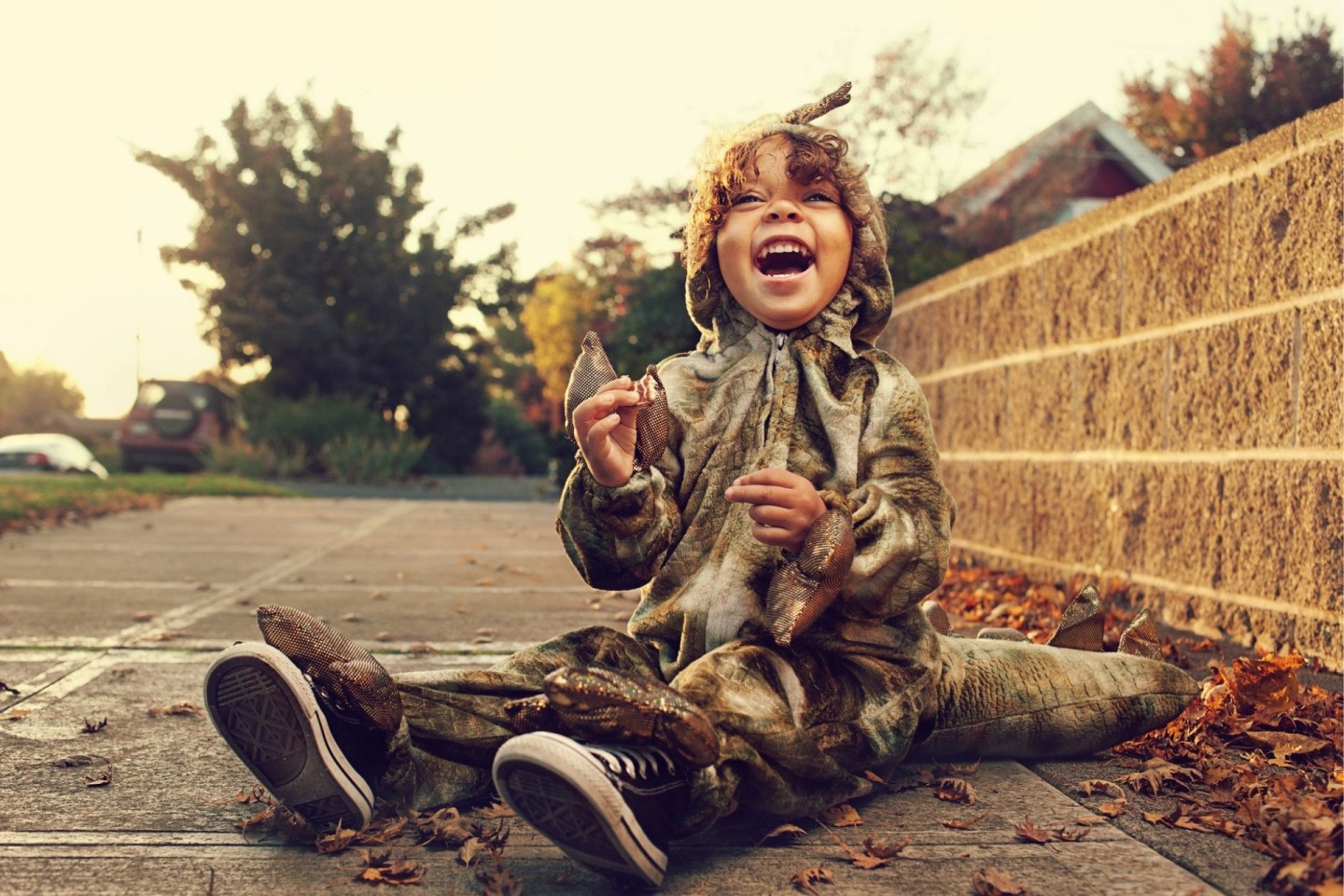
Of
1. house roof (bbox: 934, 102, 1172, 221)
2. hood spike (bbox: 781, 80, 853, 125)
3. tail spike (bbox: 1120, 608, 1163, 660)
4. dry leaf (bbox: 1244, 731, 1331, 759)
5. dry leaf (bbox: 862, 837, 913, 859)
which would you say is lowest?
dry leaf (bbox: 1244, 731, 1331, 759)

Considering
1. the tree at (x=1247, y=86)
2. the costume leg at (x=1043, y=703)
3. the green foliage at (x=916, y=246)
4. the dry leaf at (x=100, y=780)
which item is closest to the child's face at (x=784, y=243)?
the costume leg at (x=1043, y=703)

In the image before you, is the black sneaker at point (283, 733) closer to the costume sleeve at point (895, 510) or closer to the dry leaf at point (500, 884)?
the dry leaf at point (500, 884)

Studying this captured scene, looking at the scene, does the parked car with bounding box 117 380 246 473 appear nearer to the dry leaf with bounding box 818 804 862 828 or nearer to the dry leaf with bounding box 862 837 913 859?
the dry leaf with bounding box 818 804 862 828

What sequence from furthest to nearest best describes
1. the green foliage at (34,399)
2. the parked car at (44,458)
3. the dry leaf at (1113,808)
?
the green foliage at (34,399) < the parked car at (44,458) < the dry leaf at (1113,808)

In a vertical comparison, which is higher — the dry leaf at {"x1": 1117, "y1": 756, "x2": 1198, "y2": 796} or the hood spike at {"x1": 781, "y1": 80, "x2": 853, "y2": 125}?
the hood spike at {"x1": 781, "y1": 80, "x2": 853, "y2": 125}

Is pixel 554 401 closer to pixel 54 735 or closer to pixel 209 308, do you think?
pixel 209 308

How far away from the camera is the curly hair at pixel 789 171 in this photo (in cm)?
269

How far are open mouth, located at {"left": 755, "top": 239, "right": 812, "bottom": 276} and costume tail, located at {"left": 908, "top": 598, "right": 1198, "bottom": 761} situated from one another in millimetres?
919

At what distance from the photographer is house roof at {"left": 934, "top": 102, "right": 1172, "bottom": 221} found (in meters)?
16.7

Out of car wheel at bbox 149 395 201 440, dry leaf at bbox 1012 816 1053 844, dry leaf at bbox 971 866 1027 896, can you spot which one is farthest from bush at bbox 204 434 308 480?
dry leaf at bbox 971 866 1027 896

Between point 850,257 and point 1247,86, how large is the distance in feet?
81.1

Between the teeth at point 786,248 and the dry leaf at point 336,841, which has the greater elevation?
the teeth at point 786,248

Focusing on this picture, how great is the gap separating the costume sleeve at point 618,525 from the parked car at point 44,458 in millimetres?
23354

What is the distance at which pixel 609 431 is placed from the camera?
2.38 meters
